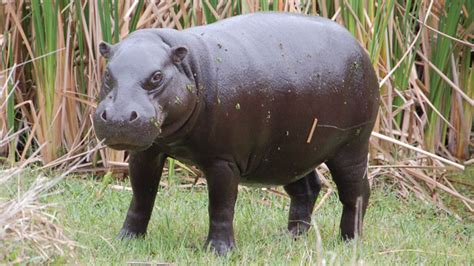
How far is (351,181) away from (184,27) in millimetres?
2035

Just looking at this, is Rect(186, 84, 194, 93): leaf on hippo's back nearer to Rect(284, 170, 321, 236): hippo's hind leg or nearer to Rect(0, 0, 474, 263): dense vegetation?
Rect(284, 170, 321, 236): hippo's hind leg

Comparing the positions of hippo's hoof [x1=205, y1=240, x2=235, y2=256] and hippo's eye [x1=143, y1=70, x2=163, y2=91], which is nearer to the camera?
hippo's eye [x1=143, y1=70, x2=163, y2=91]

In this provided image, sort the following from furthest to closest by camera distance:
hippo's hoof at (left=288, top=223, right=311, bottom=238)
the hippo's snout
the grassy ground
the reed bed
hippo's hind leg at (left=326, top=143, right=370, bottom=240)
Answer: the reed bed < hippo's hoof at (left=288, top=223, right=311, bottom=238) < hippo's hind leg at (left=326, top=143, right=370, bottom=240) < the grassy ground < the hippo's snout

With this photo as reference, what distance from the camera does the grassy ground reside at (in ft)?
14.6

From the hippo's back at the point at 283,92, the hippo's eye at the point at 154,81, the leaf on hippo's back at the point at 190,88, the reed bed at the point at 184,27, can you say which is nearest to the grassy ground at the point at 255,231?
the reed bed at the point at 184,27

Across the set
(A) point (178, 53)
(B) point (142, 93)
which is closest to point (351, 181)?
(A) point (178, 53)

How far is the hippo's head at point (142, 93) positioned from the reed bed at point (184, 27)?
1.94 meters

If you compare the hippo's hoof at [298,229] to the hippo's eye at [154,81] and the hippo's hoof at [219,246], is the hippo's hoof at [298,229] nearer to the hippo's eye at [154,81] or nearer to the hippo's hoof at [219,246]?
the hippo's hoof at [219,246]

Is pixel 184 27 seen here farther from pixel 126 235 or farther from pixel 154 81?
pixel 154 81

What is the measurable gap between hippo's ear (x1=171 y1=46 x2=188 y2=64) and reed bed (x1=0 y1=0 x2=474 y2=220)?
1.97 m

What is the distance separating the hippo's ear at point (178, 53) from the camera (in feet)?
14.0

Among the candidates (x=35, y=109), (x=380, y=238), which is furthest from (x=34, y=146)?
(x=380, y=238)

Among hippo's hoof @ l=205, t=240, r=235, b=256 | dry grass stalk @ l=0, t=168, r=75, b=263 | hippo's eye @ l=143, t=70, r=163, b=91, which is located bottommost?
hippo's hoof @ l=205, t=240, r=235, b=256

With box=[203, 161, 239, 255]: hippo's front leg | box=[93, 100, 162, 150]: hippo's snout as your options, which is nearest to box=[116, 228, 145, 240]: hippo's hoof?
box=[203, 161, 239, 255]: hippo's front leg
